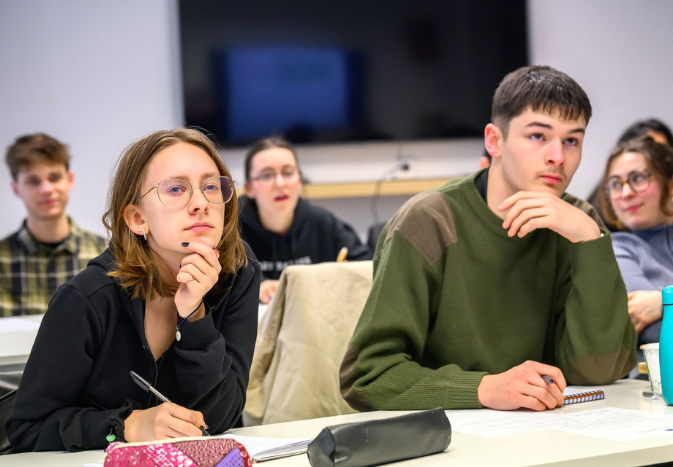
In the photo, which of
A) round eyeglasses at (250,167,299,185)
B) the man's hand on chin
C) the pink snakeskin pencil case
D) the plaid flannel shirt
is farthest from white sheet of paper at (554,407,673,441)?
the plaid flannel shirt

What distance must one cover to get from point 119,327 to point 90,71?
337 cm

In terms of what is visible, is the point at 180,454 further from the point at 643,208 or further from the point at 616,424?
the point at 643,208

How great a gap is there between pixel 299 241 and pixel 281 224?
0.11 metres

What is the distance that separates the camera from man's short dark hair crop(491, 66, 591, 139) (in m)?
1.50

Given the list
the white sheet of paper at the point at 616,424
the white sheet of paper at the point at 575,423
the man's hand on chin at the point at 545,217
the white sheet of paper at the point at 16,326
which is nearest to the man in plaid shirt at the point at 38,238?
the white sheet of paper at the point at 16,326

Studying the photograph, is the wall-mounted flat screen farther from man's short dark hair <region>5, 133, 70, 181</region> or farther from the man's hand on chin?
the man's hand on chin

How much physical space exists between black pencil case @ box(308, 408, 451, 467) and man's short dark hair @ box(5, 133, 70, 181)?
8.73ft

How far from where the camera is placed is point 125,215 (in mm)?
1318

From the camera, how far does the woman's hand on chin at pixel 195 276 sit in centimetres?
120

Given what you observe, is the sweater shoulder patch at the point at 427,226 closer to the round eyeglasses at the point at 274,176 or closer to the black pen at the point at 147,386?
the black pen at the point at 147,386

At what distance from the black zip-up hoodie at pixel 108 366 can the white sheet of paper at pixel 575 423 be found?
0.42m

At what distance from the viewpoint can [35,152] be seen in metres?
3.14

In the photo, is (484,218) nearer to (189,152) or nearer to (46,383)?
(189,152)

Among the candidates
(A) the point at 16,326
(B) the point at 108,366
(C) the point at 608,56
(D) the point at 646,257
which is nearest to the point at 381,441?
(B) the point at 108,366
